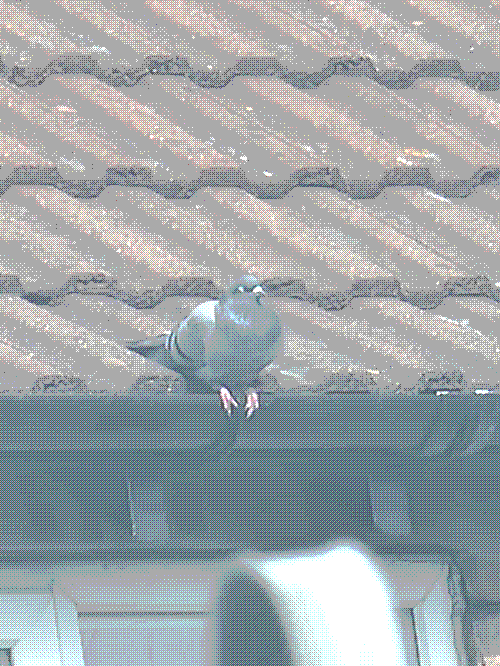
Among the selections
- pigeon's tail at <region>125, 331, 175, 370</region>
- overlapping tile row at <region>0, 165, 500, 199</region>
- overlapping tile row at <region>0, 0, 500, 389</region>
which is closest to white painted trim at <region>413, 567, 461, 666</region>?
overlapping tile row at <region>0, 0, 500, 389</region>

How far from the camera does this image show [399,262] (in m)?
3.77

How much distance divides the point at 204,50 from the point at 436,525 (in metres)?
1.06

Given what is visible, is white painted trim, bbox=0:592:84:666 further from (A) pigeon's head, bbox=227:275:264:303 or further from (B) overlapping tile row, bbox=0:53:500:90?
(B) overlapping tile row, bbox=0:53:500:90

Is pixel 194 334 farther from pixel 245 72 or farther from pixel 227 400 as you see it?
pixel 245 72

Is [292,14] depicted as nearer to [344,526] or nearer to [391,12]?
[391,12]

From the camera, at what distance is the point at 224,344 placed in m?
3.67

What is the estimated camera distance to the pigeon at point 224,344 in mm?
3590

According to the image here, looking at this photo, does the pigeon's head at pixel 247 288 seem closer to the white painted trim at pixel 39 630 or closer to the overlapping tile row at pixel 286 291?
the overlapping tile row at pixel 286 291

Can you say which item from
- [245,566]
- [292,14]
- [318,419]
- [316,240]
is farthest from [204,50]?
[245,566]

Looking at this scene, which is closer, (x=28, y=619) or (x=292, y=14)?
(x=28, y=619)

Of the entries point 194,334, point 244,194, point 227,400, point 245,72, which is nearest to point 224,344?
point 194,334

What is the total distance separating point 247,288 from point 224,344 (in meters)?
0.15

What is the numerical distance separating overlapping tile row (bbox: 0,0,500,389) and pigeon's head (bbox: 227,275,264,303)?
0.33ft

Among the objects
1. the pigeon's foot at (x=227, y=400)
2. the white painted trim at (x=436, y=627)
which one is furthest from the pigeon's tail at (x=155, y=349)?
the white painted trim at (x=436, y=627)
